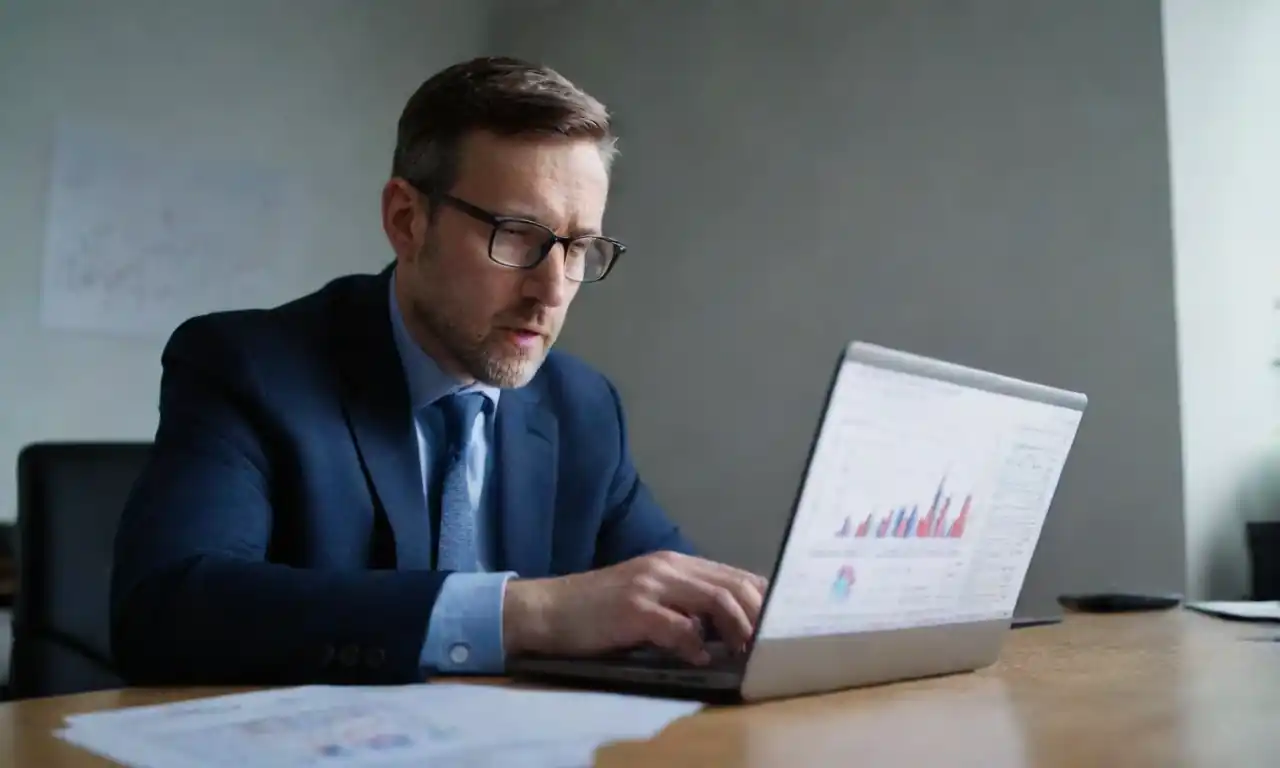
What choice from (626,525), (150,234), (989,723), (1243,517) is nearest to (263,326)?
(626,525)

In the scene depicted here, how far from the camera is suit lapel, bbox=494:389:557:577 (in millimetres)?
1208

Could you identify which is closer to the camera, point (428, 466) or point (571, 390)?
point (428, 466)

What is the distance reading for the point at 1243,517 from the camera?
6.53ft

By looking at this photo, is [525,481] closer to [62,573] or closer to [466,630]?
[466,630]

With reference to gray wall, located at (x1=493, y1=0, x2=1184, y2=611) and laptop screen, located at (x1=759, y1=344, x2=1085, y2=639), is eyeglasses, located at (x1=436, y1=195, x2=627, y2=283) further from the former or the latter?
gray wall, located at (x1=493, y1=0, x2=1184, y2=611)

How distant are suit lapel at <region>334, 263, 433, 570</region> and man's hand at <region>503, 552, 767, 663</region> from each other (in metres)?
0.25

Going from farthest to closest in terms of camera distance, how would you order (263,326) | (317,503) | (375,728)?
(263,326), (317,503), (375,728)

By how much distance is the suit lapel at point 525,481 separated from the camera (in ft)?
3.96

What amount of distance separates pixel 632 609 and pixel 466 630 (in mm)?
122

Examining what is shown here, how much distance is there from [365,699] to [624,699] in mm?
159

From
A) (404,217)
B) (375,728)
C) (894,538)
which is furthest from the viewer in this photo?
(404,217)

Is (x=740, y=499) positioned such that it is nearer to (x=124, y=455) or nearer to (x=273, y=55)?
(x=124, y=455)

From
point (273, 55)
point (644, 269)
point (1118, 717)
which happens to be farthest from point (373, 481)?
point (273, 55)

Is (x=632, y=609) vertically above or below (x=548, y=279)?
below
